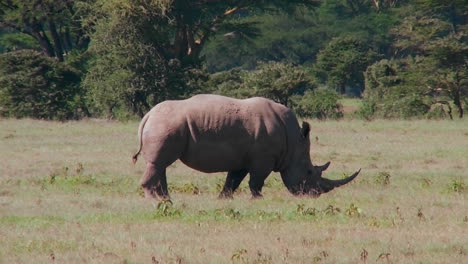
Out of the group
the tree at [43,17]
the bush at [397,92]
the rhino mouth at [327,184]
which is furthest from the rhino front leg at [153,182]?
the tree at [43,17]

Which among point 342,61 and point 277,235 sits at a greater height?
point 277,235

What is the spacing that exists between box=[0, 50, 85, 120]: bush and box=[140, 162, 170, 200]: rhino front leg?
21.9 metres

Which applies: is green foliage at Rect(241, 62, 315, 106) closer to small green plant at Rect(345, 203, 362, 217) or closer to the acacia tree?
the acacia tree

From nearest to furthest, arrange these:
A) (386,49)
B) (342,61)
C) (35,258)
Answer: (35,258), (342,61), (386,49)

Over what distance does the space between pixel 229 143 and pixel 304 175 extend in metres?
1.37

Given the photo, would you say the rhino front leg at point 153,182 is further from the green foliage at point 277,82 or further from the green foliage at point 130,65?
the green foliage at point 277,82

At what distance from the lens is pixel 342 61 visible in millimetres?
53062

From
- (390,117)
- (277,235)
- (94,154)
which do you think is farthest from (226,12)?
(277,235)

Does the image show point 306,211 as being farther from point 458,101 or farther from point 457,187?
point 458,101

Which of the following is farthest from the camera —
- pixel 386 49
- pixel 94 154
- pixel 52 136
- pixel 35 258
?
pixel 386 49

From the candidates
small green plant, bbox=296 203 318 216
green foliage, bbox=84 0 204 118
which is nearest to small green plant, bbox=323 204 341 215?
small green plant, bbox=296 203 318 216

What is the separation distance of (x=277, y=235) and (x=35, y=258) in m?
2.75

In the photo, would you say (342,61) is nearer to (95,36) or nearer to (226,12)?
(226,12)

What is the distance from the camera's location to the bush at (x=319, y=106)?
3747 cm
